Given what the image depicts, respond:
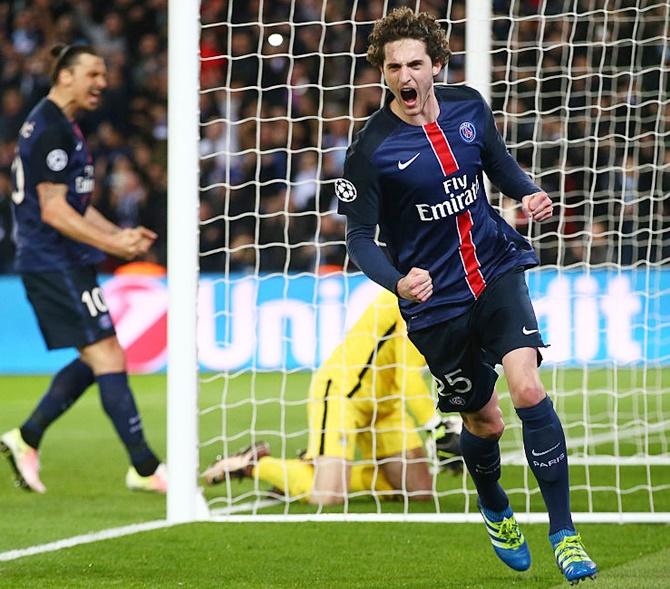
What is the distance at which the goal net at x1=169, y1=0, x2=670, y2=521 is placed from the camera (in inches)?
297

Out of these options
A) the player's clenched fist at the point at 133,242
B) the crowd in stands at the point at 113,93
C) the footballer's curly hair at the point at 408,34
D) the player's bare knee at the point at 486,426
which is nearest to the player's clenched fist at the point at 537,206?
the footballer's curly hair at the point at 408,34

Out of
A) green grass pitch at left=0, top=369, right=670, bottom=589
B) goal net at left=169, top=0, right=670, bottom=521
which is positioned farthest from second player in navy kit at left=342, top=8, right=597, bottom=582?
goal net at left=169, top=0, right=670, bottom=521

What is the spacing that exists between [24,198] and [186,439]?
199 cm

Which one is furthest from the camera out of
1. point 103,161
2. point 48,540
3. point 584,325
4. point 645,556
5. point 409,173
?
point 103,161

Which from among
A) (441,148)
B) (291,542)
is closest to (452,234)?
(441,148)

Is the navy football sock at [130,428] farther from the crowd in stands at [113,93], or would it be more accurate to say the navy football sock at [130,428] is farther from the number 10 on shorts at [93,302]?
the crowd in stands at [113,93]

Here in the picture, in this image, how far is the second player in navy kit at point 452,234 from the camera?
496cm

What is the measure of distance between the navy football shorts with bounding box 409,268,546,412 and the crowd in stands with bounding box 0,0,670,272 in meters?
3.22

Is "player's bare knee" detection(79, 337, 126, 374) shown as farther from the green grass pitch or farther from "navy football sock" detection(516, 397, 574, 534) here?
"navy football sock" detection(516, 397, 574, 534)

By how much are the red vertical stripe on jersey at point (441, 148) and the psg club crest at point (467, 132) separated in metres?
0.07

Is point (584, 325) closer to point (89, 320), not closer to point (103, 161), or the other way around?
point (89, 320)

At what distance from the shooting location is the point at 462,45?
44.3 ft

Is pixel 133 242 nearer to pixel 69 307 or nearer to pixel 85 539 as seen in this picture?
pixel 69 307

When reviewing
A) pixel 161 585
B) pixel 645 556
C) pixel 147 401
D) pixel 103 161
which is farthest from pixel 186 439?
pixel 103 161
